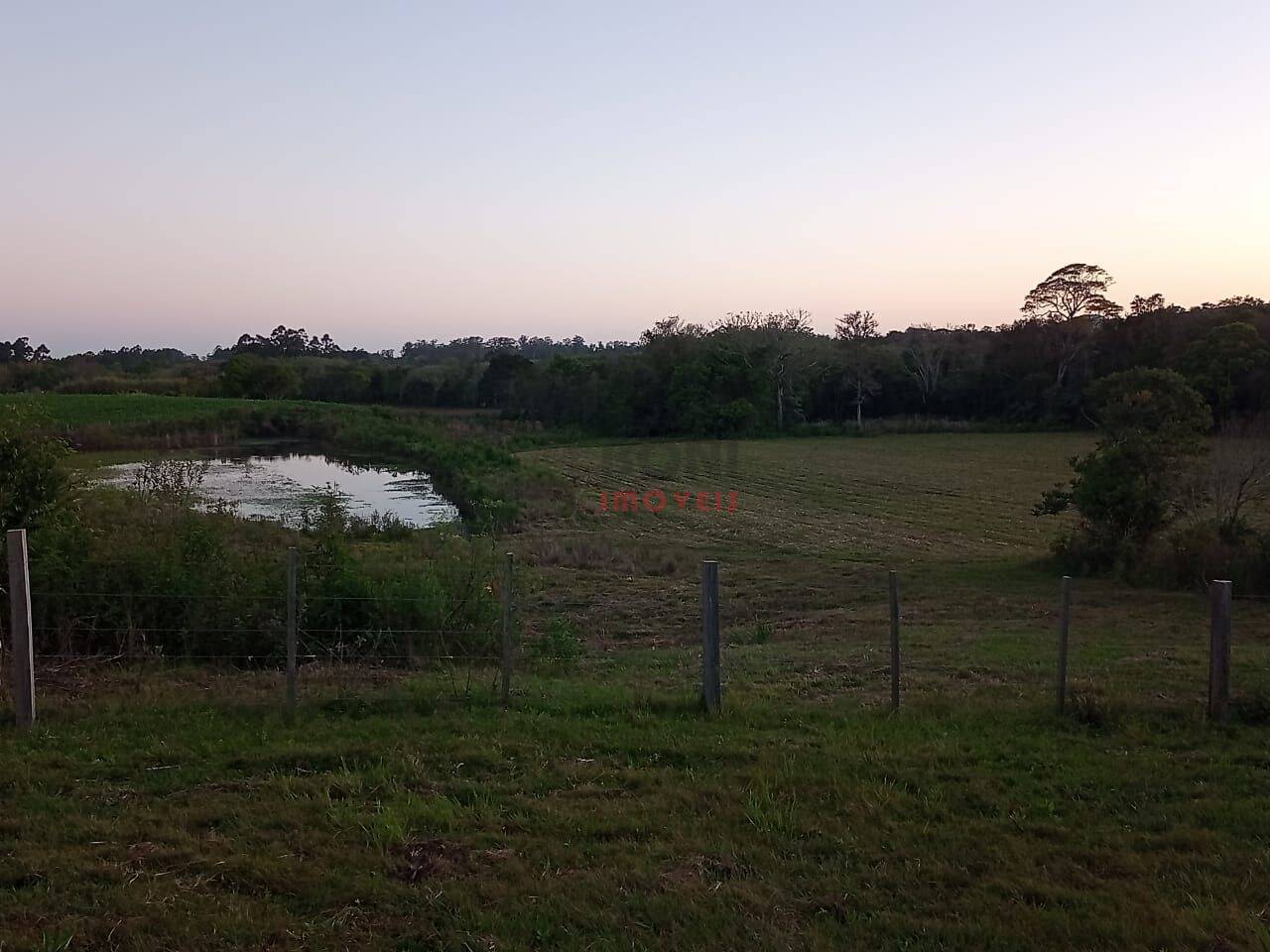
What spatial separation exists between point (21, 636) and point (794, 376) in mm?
79840

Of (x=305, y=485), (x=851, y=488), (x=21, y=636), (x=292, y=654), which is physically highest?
(x=21, y=636)

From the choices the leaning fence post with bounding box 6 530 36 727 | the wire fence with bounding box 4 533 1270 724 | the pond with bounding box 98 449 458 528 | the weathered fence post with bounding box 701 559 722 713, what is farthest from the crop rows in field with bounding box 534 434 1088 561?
the leaning fence post with bounding box 6 530 36 727

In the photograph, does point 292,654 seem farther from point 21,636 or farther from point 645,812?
point 645,812

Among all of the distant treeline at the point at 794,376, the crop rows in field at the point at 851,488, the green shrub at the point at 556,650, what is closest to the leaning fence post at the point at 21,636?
the green shrub at the point at 556,650

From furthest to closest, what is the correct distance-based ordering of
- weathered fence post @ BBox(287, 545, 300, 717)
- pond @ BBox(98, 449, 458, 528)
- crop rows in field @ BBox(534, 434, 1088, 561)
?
1. pond @ BBox(98, 449, 458, 528)
2. crop rows in field @ BBox(534, 434, 1088, 561)
3. weathered fence post @ BBox(287, 545, 300, 717)

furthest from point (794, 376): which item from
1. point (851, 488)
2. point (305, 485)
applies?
point (305, 485)

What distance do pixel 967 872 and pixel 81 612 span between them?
8.20 metres

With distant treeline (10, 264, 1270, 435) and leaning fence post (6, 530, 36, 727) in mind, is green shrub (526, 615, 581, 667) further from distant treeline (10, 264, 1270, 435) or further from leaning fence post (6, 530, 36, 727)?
distant treeline (10, 264, 1270, 435)

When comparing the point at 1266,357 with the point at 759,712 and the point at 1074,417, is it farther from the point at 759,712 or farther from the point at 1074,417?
the point at 759,712

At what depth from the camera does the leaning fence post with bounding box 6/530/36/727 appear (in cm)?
650

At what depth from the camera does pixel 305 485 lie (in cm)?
3859

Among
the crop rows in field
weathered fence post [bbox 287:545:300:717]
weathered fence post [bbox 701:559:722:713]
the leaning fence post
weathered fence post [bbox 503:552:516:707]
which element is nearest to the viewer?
the leaning fence post

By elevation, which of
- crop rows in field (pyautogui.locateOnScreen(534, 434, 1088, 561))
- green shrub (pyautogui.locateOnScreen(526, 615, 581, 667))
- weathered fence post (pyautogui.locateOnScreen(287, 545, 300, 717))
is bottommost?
crop rows in field (pyautogui.locateOnScreen(534, 434, 1088, 561))

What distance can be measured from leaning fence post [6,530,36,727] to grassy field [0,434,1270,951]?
0.70 feet
